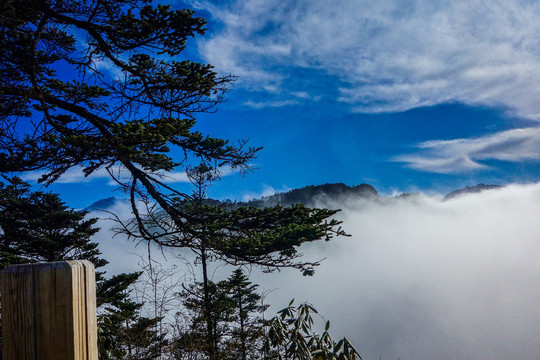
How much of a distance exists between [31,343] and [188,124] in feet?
13.7

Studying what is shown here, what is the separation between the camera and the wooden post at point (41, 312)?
0.90 m

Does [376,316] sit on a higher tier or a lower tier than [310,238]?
lower

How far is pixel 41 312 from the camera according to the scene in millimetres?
897

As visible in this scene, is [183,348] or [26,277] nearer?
[26,277]

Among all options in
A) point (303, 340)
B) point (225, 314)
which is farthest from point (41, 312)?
point (225, 314)

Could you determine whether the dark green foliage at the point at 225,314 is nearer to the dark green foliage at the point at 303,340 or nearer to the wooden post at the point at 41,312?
the dark green foliage at the point at 303,340

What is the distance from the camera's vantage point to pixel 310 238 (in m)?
5.51

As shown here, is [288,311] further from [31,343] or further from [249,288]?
[249,288]

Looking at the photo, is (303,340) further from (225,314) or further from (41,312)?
(225,314)

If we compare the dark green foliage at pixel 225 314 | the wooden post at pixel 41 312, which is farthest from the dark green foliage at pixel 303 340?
the wooden post at pixel 41 312

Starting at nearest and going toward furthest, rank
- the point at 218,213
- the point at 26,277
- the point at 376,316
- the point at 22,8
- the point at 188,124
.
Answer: the point at 26,277, the point at 22,8, the point at 188,124, the point at 218,213, the point at 376,316

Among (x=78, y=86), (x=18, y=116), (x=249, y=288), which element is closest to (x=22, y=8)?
(x=78, y=86)

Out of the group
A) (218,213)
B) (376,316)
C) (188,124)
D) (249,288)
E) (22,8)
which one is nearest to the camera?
(22,8)

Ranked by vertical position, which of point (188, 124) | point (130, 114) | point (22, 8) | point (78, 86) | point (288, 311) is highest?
point (22, 8)
